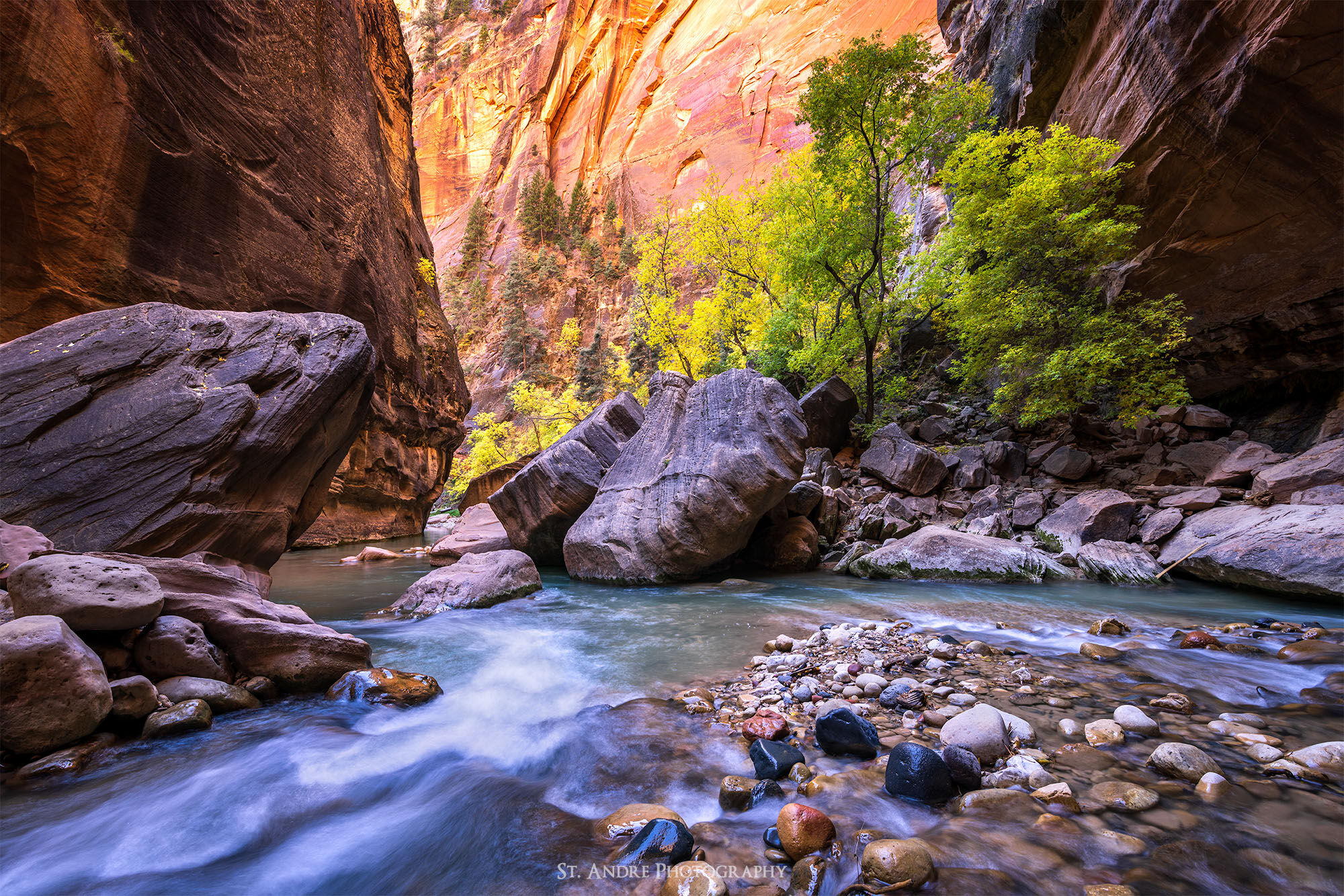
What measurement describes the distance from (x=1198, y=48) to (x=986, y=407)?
25.5 ft

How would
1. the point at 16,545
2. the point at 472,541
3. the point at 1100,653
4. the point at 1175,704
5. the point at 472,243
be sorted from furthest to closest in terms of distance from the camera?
the point at 472,243
the point at 472,541
the point at 1100,653
the point at 16,545
the point at 1175,704

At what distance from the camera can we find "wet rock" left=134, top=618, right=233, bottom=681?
2.98 meters

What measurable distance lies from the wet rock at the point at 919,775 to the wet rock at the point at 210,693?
385 centimetres

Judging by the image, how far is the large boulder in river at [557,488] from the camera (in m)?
9.18

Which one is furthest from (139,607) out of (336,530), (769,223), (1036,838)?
(769,223)

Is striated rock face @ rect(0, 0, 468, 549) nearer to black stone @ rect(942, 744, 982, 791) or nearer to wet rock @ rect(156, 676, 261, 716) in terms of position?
wet rock @ rect(156, 676, 261, 716)

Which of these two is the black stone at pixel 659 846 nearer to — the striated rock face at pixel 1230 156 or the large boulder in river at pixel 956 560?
the large boulder in river at pixel 956 560

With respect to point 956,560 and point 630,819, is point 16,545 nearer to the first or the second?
point 630,819

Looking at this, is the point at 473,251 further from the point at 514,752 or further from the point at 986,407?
the point at 514,752

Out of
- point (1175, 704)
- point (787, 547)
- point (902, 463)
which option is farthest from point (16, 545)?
point (902, 463)

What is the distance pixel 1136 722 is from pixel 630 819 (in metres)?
2.79

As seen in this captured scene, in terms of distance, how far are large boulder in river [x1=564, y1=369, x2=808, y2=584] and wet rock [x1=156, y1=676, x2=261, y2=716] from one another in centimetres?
507

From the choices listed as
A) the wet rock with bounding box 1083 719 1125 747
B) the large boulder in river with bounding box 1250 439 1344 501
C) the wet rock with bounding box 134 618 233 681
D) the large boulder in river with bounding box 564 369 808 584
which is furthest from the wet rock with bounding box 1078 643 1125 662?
the wet rock with bounding box 134 618 233 681

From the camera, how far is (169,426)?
4.67 meters
